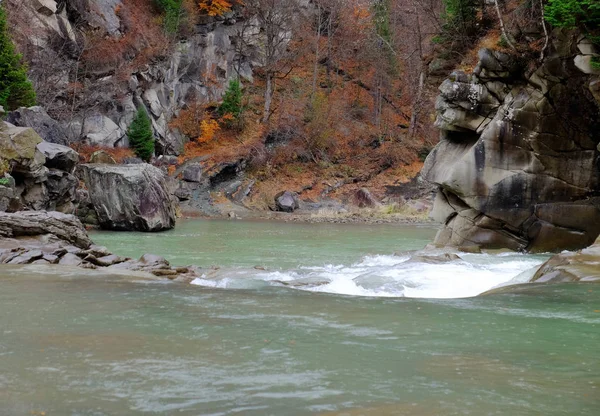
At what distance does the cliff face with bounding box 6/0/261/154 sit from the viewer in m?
35.1

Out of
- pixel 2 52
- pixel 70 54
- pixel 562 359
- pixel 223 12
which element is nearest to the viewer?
pixel 562 359

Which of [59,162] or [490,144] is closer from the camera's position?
[490,144]

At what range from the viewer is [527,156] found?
60.6 ft

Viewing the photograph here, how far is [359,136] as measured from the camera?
148 ft

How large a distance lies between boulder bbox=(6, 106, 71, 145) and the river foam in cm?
1777

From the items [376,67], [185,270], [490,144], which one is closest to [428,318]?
[185,270]

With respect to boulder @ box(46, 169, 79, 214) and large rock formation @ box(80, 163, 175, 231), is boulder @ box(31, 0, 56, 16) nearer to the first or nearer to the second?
large rock formation @ box(80, 163, 175, 231)

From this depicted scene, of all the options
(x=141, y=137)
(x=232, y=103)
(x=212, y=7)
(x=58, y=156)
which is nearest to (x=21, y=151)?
(x=58, y=156)

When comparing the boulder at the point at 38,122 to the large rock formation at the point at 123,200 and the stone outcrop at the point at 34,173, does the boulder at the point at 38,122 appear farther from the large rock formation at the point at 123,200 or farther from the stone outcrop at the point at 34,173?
the large rock formation at the point at 123,200

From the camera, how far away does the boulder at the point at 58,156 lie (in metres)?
23.8

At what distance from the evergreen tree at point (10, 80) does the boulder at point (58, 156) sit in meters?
4.67

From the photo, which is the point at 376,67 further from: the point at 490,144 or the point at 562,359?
the point at 562,359

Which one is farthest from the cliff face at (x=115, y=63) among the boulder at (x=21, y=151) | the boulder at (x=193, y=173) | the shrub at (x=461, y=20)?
the shrub at (x=461, y=20)

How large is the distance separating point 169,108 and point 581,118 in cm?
3117
